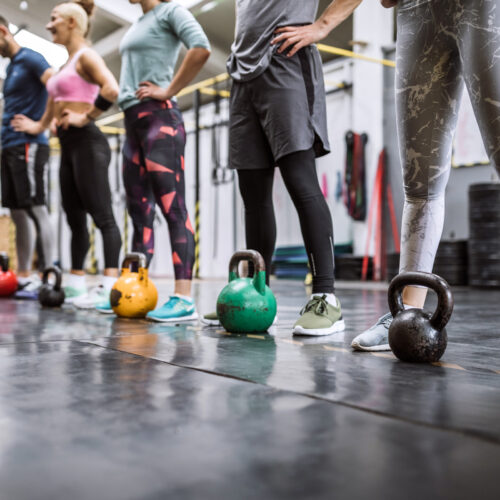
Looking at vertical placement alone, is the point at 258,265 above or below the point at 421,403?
above

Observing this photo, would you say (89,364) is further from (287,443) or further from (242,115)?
(242,115)

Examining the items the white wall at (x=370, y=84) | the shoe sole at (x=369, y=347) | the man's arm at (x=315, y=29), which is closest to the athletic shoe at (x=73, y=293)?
the man's arm at (x=315, y=29)

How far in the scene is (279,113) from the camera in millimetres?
1591

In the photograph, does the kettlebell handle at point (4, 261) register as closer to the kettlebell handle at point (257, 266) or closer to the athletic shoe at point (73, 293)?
the athletic shoe at point (73, 293)

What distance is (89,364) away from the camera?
1135 millimetres

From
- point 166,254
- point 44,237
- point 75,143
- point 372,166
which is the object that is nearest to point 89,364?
point 75,143

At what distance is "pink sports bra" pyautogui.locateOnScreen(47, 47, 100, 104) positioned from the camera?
2.58 m

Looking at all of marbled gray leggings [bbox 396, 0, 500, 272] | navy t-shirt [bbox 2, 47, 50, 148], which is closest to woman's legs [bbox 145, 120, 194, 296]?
marbled gray leggings [bbox 396, 0, 500, 272]

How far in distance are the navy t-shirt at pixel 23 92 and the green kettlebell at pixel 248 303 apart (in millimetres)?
2092

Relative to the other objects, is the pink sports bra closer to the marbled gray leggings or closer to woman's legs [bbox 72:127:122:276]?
woman's legs [bbox 72:127:122:276]

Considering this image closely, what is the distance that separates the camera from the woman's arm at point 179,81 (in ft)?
6.79

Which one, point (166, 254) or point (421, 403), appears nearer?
point (421, 403)

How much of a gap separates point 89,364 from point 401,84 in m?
0.94

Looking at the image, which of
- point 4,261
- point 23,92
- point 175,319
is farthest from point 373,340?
point 23,92
